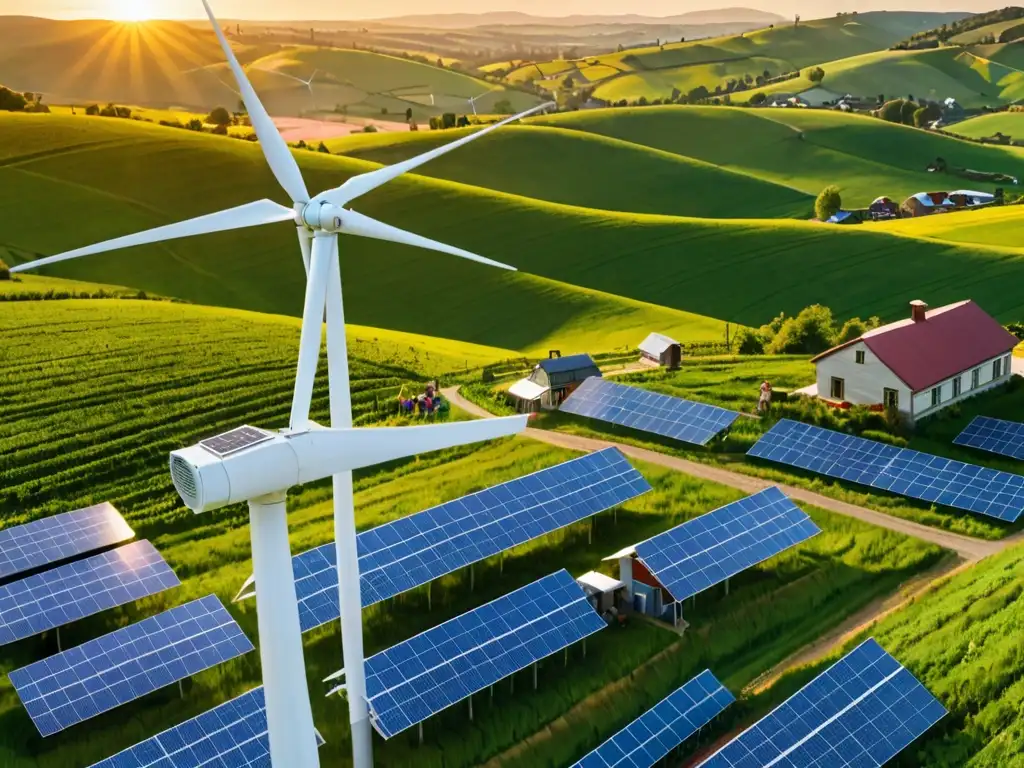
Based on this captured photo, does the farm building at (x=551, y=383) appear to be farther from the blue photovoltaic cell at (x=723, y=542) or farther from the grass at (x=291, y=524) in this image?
the blue photovoltaic cell at (x=723, y=542)

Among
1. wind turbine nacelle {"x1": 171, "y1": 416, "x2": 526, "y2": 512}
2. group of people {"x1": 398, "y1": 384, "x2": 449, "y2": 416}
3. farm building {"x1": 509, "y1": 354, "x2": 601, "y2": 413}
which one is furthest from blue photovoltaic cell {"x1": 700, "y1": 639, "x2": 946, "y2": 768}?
group of people {"x1": 398, "y1": 384, "x2": 449, "y2": 416}

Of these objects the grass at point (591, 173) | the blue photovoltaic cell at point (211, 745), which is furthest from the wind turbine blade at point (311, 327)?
the grass at point (591, 173)

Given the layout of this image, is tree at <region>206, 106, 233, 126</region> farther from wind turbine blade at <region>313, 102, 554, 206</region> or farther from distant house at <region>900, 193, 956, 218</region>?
wind turbine blade at <region>313, 102, 554, 206</region>

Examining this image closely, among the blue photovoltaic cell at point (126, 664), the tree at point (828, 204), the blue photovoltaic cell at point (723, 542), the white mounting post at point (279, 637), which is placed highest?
the white mounting post at point (279, 637)

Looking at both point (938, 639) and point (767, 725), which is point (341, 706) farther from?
point (938, 639)

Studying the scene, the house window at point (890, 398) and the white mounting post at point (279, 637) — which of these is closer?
the white mounting post at point (279, 637)
